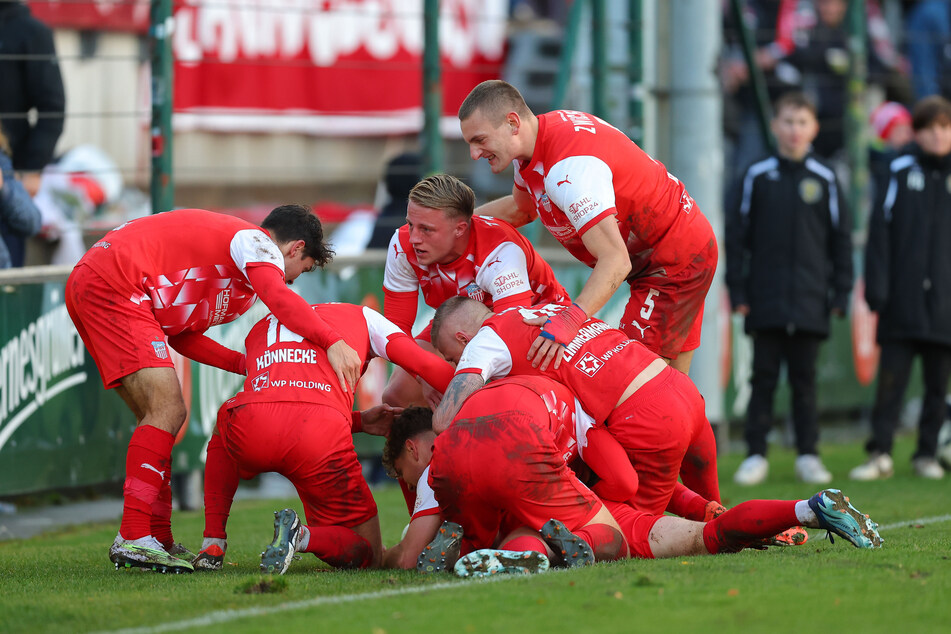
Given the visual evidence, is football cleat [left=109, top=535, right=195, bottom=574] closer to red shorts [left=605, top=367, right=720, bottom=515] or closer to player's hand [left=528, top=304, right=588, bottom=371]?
player's hand [left=528, top=304, right=588, bottom=371]

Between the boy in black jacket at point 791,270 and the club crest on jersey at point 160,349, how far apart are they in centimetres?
445

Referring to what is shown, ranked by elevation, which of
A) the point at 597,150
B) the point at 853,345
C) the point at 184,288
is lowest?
the point at 853,345

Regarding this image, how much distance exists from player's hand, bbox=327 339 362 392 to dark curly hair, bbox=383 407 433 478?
0.37 m

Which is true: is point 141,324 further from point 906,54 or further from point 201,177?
point 906,54

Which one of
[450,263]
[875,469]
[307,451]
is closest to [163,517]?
[307,451]

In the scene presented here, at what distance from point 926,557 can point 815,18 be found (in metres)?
9.98

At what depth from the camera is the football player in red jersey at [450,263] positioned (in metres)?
5.91

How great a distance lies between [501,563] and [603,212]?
1.66m

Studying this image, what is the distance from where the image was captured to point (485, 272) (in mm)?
5992

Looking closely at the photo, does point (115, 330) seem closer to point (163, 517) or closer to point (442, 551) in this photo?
point (163, 517)

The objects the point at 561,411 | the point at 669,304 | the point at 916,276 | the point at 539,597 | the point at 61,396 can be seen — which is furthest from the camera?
the point at 916,276

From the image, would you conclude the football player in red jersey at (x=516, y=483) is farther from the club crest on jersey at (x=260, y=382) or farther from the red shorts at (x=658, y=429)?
the club crest on jersey at (x=260, y=382)

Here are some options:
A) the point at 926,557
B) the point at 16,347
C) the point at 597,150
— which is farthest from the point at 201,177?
the point at 926,557

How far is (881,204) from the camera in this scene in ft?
30.0
